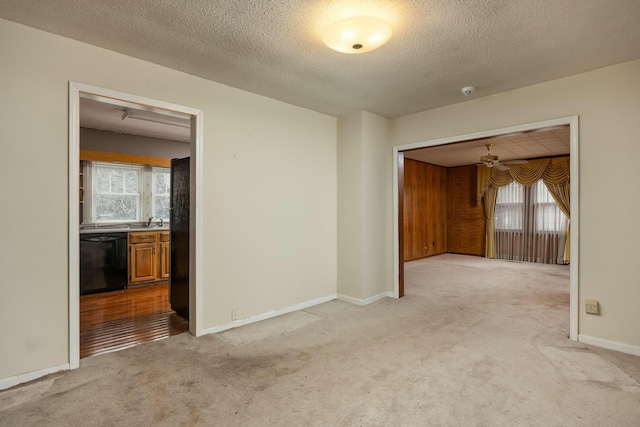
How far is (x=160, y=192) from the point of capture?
247 inches

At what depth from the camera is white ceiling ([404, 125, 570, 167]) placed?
5586 mm

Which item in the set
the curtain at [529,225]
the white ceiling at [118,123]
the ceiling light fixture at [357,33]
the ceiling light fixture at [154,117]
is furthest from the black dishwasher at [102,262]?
the curtain at [529,225]

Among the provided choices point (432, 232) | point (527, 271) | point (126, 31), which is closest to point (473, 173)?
point (432, 232)

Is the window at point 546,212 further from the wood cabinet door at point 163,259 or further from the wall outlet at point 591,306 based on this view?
the wood cabinet door at point 163,259

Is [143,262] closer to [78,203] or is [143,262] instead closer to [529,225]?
[78,203]

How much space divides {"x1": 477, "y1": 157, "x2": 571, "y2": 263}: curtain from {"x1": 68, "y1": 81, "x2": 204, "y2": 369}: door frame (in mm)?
7232

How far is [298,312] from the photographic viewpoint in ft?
13.1

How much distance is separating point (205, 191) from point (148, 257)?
278 centimetres

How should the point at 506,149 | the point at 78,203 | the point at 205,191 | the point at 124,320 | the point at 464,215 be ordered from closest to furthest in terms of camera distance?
1. the point at 78,203
2. the point at 205,191
3. the point at 124,320
4. the point at 506,149
5. the point at 464,215

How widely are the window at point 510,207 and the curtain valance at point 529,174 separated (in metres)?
0.20

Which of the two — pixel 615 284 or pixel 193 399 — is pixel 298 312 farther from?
pixel 615 284

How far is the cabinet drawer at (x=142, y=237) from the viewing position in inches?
205

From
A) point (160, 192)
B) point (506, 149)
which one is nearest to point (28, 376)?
point (160, 192)

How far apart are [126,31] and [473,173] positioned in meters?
8.52
